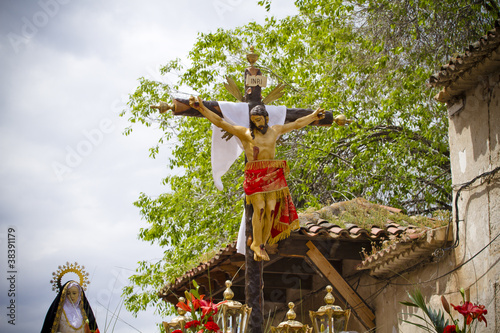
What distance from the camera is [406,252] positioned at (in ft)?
21.1

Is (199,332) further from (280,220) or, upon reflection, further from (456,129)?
(456,129)

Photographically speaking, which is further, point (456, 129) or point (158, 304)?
point (158, 304)

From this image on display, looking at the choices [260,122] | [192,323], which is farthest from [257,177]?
[192,323]

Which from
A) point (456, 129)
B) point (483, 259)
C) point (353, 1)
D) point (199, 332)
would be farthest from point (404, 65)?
point (199, 332)

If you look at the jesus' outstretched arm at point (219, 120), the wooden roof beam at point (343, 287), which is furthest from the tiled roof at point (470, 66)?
the wooden roof beam at point (343, 287)

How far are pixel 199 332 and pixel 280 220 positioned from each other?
6.54ft

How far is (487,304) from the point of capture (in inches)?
216

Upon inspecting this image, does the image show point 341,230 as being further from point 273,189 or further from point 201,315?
point 201,315

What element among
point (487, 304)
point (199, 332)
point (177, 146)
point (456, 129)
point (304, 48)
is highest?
point (304, 48)

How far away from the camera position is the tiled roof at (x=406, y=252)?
20.2 feet

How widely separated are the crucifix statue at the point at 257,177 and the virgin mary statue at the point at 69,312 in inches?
65.0

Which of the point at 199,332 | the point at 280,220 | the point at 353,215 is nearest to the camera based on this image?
the point at 199,332

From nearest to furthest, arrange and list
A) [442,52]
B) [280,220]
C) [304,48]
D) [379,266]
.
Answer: [280,220] < [379,266] < [442,52] < [304,48]

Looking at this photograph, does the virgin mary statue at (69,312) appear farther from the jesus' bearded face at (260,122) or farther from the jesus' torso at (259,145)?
the jesus' bearded face at (260,122)
